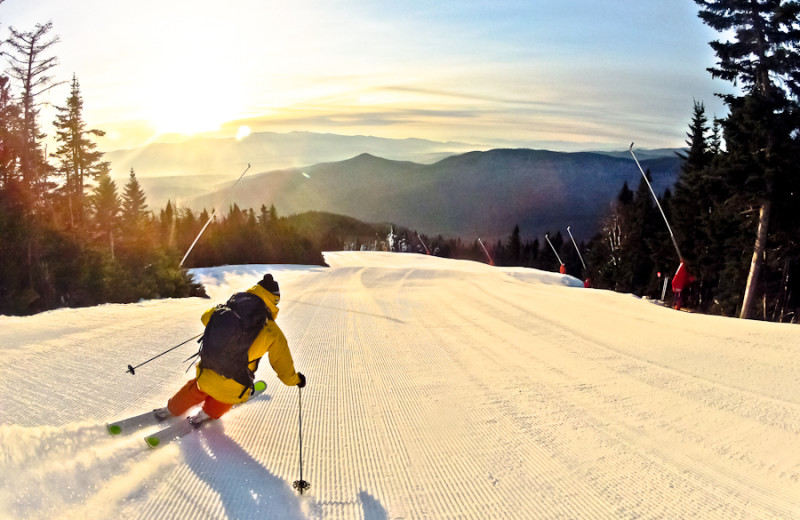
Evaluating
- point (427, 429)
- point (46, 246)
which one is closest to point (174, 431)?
point (427, 429)

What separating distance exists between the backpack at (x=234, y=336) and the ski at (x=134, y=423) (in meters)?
0.78

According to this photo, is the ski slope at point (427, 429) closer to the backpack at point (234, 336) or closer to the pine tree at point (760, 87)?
the backpack at point (234, 336)

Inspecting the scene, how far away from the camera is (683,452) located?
4.15 m

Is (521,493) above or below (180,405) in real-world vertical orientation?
below

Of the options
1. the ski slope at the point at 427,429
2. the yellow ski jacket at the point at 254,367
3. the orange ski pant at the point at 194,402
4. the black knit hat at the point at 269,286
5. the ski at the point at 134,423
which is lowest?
the ski slope at the point at 427,429

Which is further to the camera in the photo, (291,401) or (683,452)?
(291,401)

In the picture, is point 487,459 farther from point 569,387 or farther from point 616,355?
point 616,355

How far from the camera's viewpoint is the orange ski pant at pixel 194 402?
4.37 m

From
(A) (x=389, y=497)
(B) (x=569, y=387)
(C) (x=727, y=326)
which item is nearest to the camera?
(A) (x=389, y=497)

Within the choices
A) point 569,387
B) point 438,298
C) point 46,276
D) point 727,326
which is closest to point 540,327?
point 727,326

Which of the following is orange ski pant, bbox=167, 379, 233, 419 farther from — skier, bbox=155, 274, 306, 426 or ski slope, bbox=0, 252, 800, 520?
ski slope, bbox=0, 252, 800, 520

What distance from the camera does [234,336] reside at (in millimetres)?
4023

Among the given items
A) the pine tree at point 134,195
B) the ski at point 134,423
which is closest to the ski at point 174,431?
the ski at point 134,423

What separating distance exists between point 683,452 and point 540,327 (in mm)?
5568
